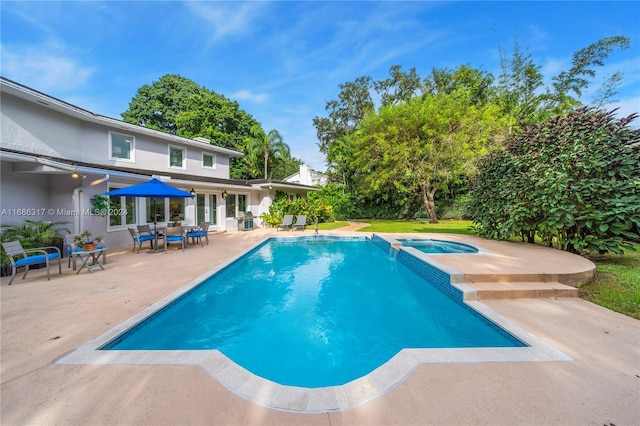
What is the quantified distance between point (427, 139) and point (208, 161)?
1583 cm

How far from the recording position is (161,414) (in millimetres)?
2184

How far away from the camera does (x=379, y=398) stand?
2.38 meters

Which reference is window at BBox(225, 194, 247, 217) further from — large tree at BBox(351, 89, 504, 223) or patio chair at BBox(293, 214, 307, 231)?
large tree at BBox(351, 89, 504, 223)

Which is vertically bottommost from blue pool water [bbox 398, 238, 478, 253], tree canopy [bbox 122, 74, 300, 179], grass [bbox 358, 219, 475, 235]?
blue pool water [bbox 398, 238, 478, 253]

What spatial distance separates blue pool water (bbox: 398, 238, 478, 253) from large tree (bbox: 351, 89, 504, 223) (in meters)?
8.15

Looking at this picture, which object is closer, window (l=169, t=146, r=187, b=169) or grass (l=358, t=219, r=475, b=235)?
window (l=169, t=146, r=187, b=169)

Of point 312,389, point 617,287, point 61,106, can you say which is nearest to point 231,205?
point 61,106

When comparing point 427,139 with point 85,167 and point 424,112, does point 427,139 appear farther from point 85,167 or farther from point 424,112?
point 85,167

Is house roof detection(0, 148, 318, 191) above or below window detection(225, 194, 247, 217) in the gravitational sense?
above

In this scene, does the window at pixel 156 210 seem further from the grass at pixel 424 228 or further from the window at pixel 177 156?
the grass at pixel 424 228

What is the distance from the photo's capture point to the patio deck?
7.12ft

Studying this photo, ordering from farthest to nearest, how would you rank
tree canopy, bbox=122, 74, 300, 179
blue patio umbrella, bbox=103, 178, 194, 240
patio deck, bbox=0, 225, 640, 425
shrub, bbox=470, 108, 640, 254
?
tree canopy, bbox=122, 74, 300, 179 < blue patio umbrella, bbox=103, 178, 194, 240 < shrub, bbox=470, 108, 640, 254 < patio deck, bbox=0, 225, 640, 425

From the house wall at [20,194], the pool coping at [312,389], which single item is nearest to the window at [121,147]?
the house wall at [20,194]

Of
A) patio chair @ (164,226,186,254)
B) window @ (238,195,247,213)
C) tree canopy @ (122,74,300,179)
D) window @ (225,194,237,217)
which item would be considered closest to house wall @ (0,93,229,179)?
window @ (225,194,237,217)
